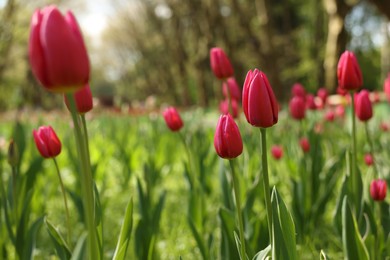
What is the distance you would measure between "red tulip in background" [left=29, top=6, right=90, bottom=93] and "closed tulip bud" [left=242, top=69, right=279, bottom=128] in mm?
360

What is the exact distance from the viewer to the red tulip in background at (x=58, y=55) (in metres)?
0.62

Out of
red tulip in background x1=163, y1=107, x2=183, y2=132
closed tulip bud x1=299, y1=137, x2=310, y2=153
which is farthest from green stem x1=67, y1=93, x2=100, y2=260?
closed tulip bud x1=299, y1=137, x2=310, y2=153

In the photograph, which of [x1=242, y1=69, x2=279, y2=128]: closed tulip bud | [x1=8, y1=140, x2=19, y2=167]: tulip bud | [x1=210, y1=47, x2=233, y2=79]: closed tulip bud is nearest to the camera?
[x1=242, y1=69, x2=279, y2=128]: closed tulip bud

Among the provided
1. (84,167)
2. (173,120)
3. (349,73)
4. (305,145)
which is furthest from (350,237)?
(305,145)

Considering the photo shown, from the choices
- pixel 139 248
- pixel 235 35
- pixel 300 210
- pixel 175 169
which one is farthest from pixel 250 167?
pixel 235 35

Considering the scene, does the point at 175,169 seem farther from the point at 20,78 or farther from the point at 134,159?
the point at 20,78

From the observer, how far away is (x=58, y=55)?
617 mm

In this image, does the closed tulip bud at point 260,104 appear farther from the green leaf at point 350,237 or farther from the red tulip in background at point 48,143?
the red tulip in background at point 48,143

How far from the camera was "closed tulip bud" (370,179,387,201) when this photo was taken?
4.42 feet

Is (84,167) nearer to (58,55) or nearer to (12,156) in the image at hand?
(58,55)

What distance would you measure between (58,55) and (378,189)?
3.55ft

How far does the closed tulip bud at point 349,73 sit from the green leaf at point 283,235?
1.94 feet

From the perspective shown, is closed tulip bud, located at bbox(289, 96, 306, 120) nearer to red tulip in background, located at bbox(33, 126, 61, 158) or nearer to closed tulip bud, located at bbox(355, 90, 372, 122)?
closed tulip bud, located at bbox(355, 90, 372, 122)

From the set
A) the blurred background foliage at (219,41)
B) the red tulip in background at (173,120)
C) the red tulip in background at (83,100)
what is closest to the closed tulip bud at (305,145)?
the red tulip in background at (173,120)
